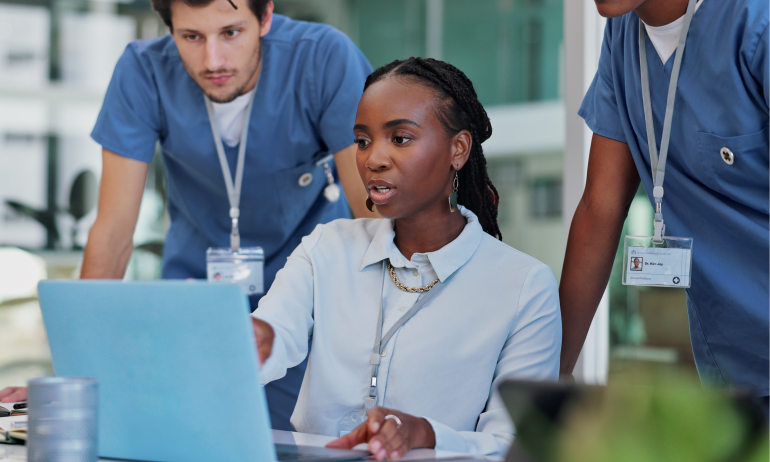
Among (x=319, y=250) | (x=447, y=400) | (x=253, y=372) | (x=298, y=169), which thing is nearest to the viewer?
(x=253, y=372)

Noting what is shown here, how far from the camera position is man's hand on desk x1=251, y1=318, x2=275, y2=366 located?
91 centimetres

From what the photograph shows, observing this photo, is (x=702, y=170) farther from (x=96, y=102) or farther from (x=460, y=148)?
(x=96, y=102)

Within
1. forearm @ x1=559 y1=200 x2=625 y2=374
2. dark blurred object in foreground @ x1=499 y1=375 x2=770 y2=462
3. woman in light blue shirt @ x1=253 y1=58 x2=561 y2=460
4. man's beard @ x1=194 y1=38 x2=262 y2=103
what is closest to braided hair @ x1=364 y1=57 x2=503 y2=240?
woman in light blue shirt @ x1=253 y1=58 x2=561 y2=460

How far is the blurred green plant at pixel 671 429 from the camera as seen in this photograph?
32cm

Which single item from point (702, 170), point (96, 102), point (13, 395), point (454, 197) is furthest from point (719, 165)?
point (96, 102)

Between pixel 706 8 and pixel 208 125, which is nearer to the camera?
pixel 706 8

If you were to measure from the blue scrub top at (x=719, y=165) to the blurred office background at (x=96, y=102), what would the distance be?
2414 millimetres

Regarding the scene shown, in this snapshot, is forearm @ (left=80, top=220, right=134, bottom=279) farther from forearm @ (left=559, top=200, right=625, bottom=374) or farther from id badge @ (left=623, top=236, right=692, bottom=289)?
id badge @ (left=623, top=236, right=692, bottom=289)

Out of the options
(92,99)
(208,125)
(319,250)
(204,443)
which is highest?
(92,99)

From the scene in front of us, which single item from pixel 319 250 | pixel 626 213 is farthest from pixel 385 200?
pixel 626 213

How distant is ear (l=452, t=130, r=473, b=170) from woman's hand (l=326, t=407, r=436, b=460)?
0.51 m

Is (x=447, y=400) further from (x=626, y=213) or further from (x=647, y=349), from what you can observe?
(x=647, y=349)

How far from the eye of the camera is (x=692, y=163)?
1.19 m

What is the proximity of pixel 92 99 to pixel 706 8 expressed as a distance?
366 cm
